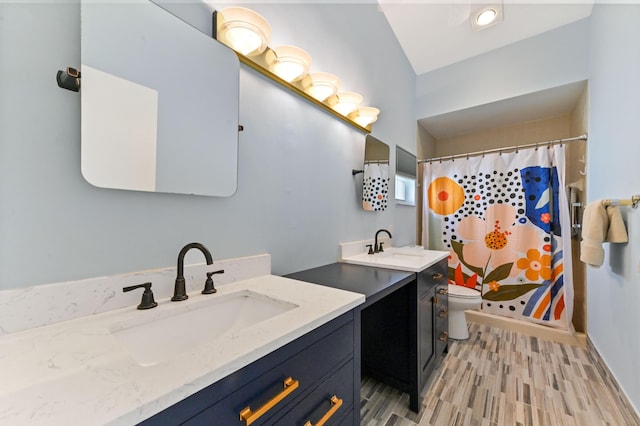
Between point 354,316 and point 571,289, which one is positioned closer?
point 354,316

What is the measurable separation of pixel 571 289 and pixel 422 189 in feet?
5.36

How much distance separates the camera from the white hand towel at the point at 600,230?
57.3 inches

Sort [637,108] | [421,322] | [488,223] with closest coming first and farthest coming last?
[637,108]
[421,322]
[488,223]

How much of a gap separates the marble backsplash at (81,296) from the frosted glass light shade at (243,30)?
35.7 inches

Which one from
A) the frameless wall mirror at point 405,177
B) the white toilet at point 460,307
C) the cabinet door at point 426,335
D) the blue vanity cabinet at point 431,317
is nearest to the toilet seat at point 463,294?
the white toilet at point 460,307

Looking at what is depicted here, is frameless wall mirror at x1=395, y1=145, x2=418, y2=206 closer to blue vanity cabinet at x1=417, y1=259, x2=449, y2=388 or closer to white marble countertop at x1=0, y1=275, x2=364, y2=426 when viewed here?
blue vanity cabinet at x1=417, y1=259, x2=449, y2=388

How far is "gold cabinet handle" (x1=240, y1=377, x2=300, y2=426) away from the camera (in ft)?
1.69

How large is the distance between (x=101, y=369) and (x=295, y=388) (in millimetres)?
411

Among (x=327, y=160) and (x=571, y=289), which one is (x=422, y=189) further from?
(x=327, y=160)

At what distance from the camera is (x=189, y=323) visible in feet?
2.66

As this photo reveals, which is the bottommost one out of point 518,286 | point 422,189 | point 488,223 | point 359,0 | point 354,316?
point 518,286

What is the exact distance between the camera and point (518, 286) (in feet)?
8.03

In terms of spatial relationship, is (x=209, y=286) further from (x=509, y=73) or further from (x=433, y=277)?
(x=509, y=73)

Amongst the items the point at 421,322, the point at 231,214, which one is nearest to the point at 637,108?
the point at 421,322
